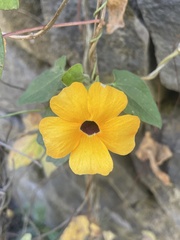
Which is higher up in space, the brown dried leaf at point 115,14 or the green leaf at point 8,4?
the green leaf at point 8,4

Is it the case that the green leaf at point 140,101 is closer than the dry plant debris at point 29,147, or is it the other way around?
the green leaf at point 140,101

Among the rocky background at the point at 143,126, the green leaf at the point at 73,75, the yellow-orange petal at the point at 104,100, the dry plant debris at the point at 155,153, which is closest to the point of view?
the yellow-orange petal at the point at 104,100

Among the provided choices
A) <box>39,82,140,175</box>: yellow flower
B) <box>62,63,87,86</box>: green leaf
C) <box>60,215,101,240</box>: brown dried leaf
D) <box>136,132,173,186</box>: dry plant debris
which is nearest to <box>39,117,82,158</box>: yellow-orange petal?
<box>39,82,140,175</box>: yellow flower

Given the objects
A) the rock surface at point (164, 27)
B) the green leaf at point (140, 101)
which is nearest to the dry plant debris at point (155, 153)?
the rock surface at point (164, 27)

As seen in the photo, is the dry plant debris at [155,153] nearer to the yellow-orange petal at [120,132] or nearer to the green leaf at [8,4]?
the yellow-orange petal at [120,132]

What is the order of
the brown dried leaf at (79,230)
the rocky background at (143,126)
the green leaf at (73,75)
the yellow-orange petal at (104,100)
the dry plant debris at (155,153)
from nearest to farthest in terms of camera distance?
the yellow-orange petal at (104,100) → the green leaf at (73,75) → the rocky background at (143,126) → the dry plant debris at (155,153) → the brown dried leaf at (79,230)

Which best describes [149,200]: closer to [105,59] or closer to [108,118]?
[105,59]

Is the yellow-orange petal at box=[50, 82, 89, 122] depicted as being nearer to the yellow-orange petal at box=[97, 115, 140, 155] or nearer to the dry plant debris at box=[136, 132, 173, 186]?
the yellow-orange petal at box=[97, 115, 140, 155]
